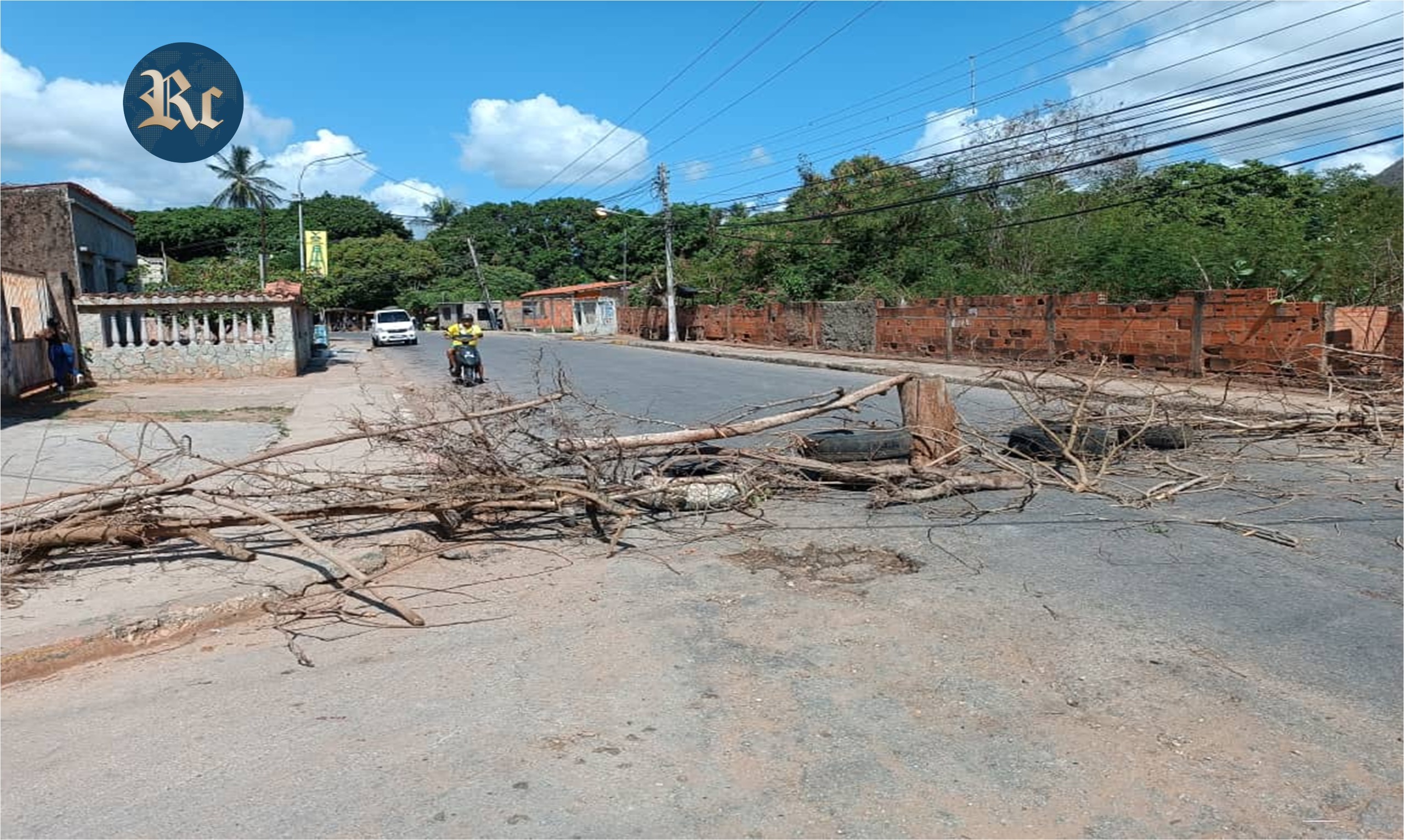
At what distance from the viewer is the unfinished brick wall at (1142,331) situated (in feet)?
51.4

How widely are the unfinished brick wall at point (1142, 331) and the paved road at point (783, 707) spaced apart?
218 inches

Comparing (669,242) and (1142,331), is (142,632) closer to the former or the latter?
(1142,331)

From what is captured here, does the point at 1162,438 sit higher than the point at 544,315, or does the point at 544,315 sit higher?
the point at 544,315

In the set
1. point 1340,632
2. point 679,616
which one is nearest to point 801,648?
point 679,616

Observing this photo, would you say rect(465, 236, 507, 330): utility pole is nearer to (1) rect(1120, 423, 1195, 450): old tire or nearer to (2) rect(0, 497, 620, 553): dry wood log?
(1) rect(1120, 423, 1195, 450): old tire

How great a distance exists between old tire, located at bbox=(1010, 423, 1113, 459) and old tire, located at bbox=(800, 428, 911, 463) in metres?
1.02

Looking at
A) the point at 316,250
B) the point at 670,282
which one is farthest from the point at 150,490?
the point at 316,250

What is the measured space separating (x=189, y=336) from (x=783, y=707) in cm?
2175

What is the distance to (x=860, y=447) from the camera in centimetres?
797

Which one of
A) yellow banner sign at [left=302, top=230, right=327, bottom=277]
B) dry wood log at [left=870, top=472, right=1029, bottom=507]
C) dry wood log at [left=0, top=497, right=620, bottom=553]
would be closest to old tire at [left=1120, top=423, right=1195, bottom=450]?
dry wood log at [left=870, top=472, right=1029, bottom=507]

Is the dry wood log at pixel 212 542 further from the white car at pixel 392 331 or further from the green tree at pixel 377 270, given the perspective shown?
the green tree at pixel 377 270

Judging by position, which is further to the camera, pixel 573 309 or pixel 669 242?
pixel 573 309

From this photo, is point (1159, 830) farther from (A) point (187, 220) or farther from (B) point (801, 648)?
(A) point (187, 220)

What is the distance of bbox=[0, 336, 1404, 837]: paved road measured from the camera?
3.03 metres
